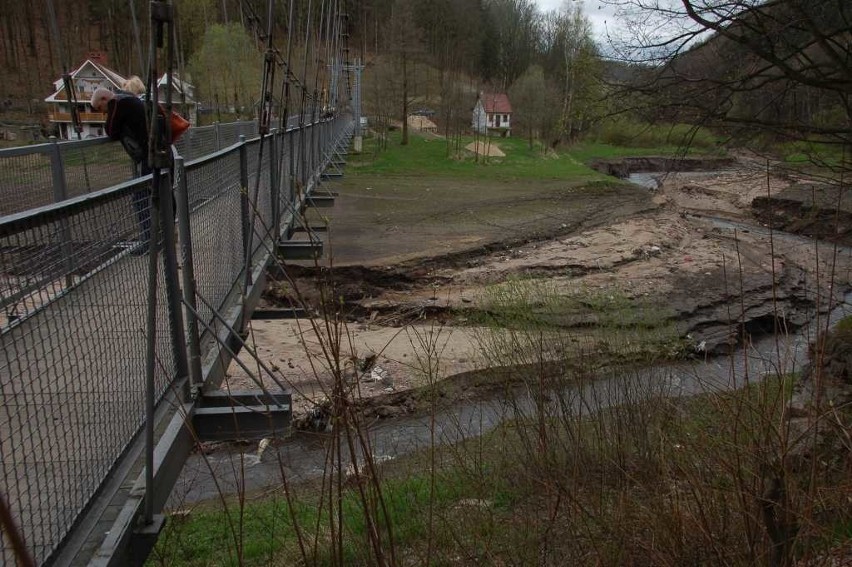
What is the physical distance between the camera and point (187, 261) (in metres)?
3.18

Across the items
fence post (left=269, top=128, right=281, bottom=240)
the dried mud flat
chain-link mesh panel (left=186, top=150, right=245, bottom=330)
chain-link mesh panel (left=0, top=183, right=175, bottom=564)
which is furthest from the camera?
the dried mud flat

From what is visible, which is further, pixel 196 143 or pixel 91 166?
pixel 196 143

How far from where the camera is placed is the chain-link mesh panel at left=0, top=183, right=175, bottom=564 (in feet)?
6.07

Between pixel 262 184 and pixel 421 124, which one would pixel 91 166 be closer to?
pixel 262 184

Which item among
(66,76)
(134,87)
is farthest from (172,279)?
(66,76)

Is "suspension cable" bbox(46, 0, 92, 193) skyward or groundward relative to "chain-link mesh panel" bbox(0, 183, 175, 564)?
skyward

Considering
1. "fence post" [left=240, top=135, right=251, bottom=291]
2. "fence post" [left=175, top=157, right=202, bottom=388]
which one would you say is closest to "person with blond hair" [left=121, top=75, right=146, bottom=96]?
"fence post" [left=240, top=135, right=251, bottom=291]

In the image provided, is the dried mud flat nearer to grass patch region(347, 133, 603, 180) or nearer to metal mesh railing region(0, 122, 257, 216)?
metal mesh railing region(0, 122, 257, 216)

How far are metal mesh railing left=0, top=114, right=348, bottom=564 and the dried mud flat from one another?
3.68 m

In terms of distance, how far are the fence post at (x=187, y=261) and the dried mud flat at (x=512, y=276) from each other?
3082mm

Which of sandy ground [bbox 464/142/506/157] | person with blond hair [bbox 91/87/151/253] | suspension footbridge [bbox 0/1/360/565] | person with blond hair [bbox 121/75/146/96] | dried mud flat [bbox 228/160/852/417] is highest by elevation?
person with blond hair [bbox 121/75/146/96]

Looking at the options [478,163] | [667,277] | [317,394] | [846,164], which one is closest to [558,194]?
[478,163]

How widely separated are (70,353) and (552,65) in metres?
56.7

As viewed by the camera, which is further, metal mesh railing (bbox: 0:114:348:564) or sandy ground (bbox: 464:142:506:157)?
sandy ground (bbox: 464:142:506:157)
